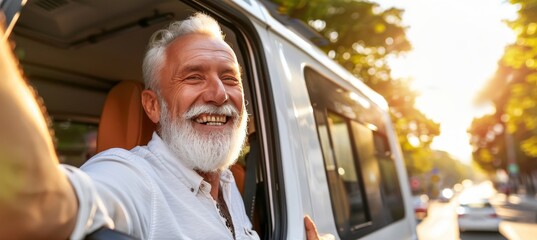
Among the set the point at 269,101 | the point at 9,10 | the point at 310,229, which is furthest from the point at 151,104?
the point at 9,10

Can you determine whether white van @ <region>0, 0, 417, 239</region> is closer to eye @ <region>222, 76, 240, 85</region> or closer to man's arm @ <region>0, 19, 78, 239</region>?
eye @ <region>222, 76, 240, 85</region>

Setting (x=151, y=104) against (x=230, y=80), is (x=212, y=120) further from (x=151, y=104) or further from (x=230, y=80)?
(x=151, y=104)

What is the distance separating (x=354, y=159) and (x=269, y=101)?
1336 millimetres

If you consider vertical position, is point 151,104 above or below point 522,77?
below

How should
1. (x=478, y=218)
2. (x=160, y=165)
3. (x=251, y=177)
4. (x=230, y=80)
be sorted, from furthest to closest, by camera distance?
(x=478, y=218) → (x=251, y=177) → (x=230, y=80) → (x=160, y=165)

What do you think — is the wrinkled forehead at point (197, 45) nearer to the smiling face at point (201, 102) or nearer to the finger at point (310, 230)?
the smiling face at point (201, 102)

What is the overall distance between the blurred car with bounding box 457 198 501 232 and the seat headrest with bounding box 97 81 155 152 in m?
20.5

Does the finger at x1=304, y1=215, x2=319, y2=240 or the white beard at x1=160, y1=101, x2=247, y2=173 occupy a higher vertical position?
the white beard at x1=160, y1=101, x2=247, y2=173

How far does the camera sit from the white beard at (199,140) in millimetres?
1771

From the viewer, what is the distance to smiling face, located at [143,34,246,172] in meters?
1.79

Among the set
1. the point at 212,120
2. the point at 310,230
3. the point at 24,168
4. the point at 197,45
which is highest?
the point at 197,45

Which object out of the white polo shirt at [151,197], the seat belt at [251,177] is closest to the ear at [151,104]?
the white polo shirt at [151,197]

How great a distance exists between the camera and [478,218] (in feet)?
67.9

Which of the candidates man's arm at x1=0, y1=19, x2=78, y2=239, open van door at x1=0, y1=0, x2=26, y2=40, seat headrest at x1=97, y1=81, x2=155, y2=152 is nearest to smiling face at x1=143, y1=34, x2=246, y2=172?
seat headrest at x1=97, y1=81, x2=155, y2=152
